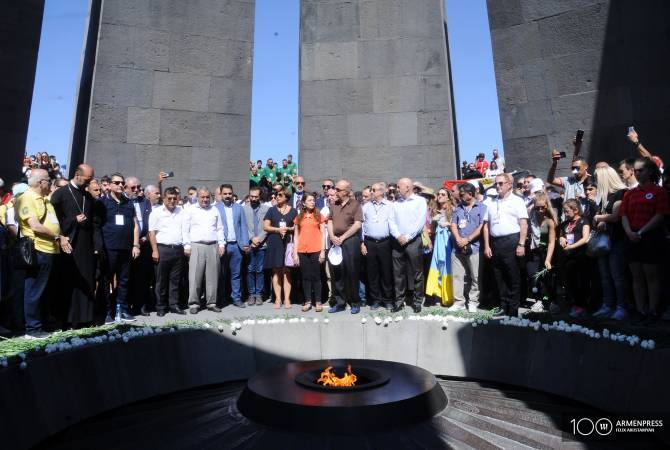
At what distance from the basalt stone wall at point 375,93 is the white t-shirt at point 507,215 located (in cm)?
455

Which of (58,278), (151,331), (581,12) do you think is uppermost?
(581,12)

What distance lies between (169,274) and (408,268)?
12.5 ft

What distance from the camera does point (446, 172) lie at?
1242 cm

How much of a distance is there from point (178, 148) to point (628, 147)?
9.08 meters

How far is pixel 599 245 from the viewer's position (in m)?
6.91

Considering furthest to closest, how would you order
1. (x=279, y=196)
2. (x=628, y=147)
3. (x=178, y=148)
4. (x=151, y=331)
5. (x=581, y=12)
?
(x=178, y=148)
(x=581, y=12)
(x=628, y=147)
(x=279, y=196)
(x=151, y=331)

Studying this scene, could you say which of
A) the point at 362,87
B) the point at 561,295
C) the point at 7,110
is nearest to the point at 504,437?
the point at 561,295

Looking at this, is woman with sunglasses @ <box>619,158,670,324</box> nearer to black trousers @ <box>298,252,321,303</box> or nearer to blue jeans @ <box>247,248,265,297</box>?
black trousers @ <box>298,252,321,303</box>

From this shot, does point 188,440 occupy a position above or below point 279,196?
below

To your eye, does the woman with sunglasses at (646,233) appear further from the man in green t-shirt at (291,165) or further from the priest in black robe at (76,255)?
the man in green t-shirt at (291,165)

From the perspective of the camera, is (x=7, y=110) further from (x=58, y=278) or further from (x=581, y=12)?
(x=581, y=12)

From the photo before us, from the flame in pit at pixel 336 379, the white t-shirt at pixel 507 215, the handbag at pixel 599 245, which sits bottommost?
the flame in pit at pixel 336 379

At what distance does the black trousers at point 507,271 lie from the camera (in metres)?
7.65

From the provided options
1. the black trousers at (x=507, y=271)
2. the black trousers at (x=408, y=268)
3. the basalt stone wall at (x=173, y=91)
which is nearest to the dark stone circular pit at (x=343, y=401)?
the black trousers at (x=507, y=271)
